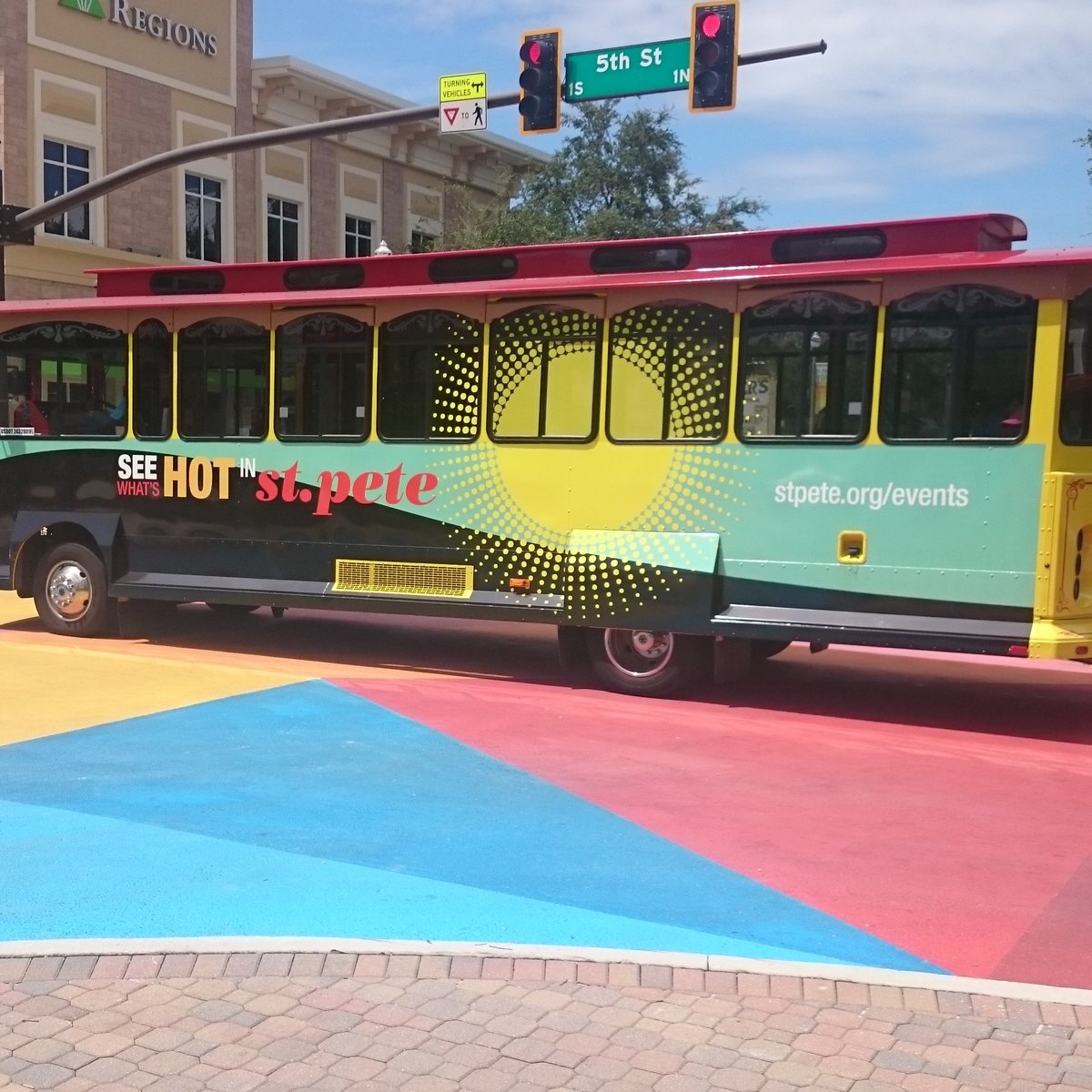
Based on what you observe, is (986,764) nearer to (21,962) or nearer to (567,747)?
(567,747)

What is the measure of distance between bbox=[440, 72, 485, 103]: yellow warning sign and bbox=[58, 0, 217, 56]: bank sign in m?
17.3

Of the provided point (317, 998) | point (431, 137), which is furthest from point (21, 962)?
point (431, 137)

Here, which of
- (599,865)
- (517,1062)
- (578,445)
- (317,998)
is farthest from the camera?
(578,445)

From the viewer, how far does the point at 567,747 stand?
8.50 m

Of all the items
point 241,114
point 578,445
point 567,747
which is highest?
point 241,114

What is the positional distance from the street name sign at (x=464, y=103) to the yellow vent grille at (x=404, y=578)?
6.07 metres

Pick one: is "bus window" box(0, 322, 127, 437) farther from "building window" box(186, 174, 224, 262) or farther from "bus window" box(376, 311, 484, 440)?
"building window" box(186, 174, 224, 262)

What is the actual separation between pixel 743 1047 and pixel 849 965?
33.1 inches

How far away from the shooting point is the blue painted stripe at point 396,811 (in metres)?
5.55

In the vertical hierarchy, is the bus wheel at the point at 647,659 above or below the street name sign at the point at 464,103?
below

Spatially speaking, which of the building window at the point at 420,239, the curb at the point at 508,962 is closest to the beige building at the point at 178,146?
the building window at the point at 420,239

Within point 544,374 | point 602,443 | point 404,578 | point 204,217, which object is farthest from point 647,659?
point 204,217

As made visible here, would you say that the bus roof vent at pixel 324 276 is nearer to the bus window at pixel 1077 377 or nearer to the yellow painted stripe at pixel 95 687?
the yellow painted stripe at pixel 95 687

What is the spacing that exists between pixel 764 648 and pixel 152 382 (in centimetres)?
588
